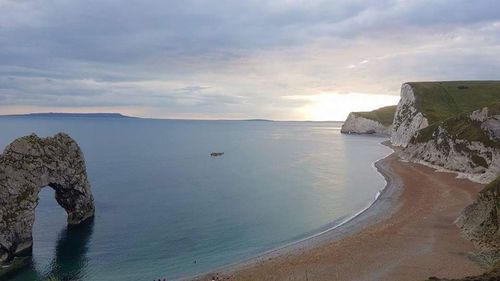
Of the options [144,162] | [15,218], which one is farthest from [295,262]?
[144,162]

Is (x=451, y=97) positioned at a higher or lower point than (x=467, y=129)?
higher

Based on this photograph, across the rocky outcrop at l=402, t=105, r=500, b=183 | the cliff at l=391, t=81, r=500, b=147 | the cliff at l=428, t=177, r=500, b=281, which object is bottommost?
the cliff at l=428, t=177, r=500, b=281

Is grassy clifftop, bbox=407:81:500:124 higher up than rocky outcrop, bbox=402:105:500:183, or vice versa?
grassy clifftop, bbox=407:81:500:124

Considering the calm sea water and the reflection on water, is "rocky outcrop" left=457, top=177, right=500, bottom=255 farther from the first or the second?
the reflection on water

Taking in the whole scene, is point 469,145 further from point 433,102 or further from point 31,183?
point 31,183

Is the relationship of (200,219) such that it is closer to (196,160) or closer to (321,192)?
(321,192)

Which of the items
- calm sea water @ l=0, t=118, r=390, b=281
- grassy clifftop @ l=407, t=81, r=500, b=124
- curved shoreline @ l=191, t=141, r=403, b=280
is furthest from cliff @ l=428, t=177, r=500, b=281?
grassy clifftop @ l=407, t=81, r=500, b=124

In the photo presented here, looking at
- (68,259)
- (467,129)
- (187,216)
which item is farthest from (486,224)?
(467,129)
